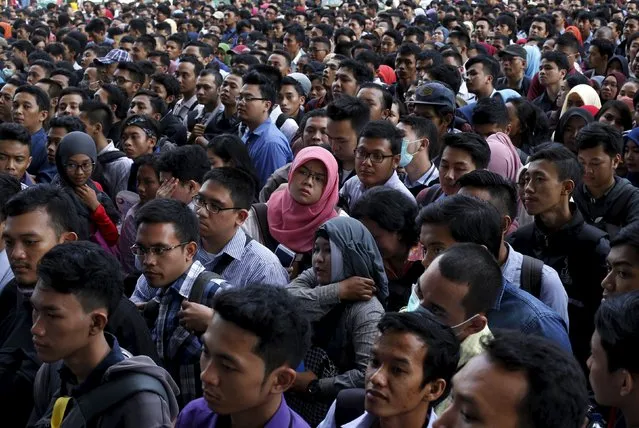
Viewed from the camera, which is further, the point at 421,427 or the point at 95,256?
the point at 95,256

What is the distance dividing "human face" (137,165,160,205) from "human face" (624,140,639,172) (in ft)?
9.85

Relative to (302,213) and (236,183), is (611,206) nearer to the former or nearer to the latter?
(302,213)

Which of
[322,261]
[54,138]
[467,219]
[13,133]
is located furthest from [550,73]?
[322,261]

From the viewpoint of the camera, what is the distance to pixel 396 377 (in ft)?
9.22

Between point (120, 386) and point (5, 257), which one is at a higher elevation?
point (120, 386)

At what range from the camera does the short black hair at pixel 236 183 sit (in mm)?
4660

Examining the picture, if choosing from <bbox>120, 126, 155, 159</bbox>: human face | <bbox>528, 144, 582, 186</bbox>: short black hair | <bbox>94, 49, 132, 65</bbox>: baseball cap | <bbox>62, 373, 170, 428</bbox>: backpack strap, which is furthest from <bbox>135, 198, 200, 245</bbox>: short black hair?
<bbox>94, 49, 132, 65</bbox>: baseball cap

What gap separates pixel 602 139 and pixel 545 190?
36.0 inches

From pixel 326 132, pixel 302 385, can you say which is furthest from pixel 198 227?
pixel 326 132

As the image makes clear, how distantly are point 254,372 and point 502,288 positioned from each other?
45.5 inches

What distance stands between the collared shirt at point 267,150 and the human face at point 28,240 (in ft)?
9.62

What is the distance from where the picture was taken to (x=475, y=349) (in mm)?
3174

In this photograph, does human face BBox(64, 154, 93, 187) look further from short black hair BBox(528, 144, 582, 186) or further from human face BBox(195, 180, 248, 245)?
short black hair BBox(528, 144, 582, 186)

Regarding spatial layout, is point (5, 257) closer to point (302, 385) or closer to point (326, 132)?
point (302, 385)
